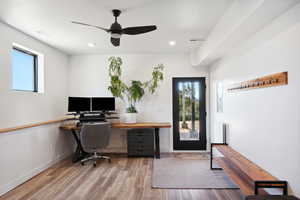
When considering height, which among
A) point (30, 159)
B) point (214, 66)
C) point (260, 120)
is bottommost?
point (30, 159)

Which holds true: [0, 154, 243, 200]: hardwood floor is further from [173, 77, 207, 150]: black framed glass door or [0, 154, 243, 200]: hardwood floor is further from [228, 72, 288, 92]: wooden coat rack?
[228, 72, 288, 92]: wooden coat rack

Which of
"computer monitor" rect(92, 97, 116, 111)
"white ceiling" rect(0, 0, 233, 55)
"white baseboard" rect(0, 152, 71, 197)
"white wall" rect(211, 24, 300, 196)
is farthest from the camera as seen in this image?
"computer monitor" rect(92, 97, 116, 111)

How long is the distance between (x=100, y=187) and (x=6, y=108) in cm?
187

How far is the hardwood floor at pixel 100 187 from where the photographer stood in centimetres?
266

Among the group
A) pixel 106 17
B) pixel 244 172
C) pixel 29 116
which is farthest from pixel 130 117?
pixel 244 172

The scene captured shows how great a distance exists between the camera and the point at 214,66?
4.47 meters

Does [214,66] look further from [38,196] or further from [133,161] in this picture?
[38,196]

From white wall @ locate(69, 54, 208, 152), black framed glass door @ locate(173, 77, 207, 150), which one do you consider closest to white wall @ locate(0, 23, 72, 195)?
white wall @ locate(69, 54, 208, 152)

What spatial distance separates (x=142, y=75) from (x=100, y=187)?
2.88 metres

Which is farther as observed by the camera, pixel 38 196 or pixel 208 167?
pixel 208 167

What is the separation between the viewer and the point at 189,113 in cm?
492

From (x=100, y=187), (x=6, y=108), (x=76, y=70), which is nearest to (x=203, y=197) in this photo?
(x=100, y=187)

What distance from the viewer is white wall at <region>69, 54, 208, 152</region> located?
493 cm

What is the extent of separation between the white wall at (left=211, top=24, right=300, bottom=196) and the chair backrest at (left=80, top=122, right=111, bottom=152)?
7.99ft
